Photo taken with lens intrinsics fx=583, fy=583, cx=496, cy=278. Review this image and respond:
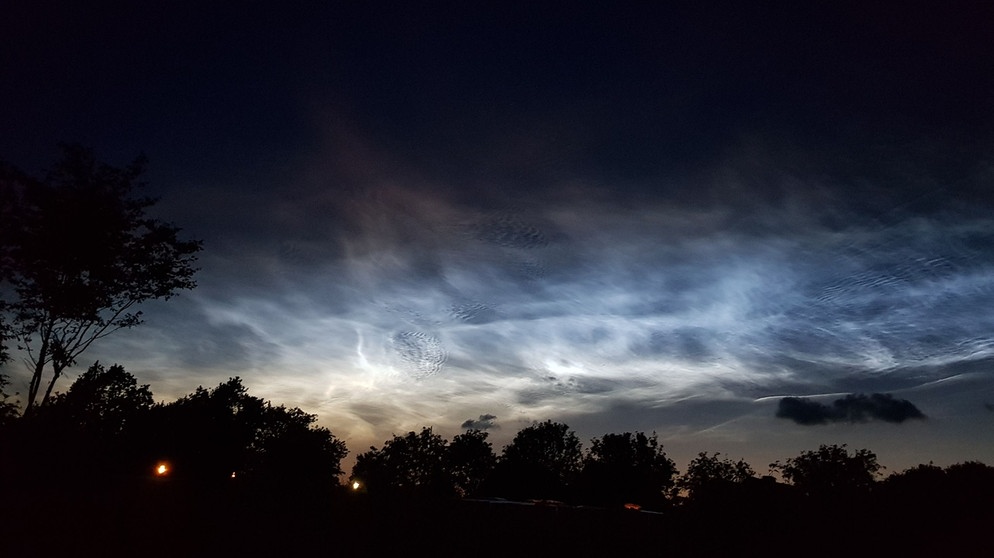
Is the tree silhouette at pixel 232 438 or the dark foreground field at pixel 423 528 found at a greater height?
the tree silhouette at pixel 232 438

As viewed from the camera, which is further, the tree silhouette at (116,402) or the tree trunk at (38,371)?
the tree silhouette at (116,402)

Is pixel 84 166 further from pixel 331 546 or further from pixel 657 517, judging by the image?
pixel 657 517

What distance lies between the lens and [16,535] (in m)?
14.0

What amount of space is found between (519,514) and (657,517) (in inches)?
219

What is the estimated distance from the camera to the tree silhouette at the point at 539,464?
9450cm

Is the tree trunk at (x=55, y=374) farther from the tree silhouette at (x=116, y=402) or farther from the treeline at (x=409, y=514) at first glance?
the tree silhouette at (x=116, y=402)

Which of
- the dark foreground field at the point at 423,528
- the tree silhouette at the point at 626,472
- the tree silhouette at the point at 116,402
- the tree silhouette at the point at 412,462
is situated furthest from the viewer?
the tree silhouette at the point at 412,462

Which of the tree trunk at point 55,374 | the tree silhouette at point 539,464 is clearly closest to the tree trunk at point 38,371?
the tree trunk at point 55,374

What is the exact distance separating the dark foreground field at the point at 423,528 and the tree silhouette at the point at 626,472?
71.5 metres

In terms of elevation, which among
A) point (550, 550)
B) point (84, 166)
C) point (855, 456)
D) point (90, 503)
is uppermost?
point (84, 166)

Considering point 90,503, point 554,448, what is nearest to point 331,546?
point 90,503

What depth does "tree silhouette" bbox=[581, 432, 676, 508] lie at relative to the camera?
3556 inches

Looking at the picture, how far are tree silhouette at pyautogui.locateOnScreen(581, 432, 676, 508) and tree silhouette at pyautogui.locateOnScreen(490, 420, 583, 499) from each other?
613 centimetres

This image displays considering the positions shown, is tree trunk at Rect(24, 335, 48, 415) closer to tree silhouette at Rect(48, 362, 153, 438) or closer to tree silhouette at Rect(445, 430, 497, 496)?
tree silhouette at Rect(48, 362, 153, 438)
